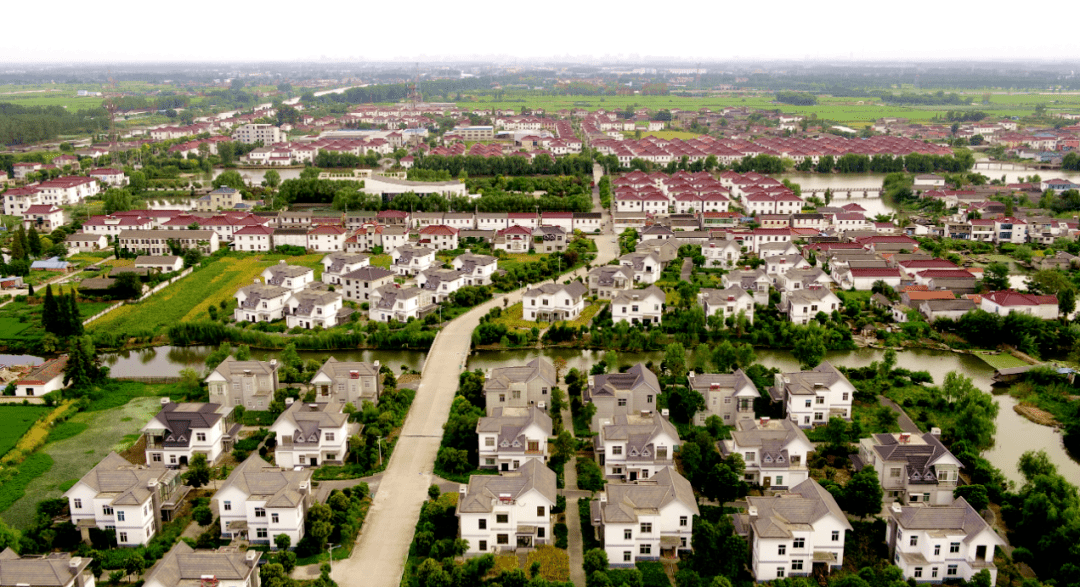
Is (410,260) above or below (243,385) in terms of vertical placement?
above

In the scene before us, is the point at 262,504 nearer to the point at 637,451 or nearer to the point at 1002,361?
the point at 637,451

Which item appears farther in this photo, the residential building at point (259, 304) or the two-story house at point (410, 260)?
the two-story house at point (410, 260)

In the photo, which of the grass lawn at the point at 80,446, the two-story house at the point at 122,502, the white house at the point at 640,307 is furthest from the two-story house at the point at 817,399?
the grass lawn at the point at 80,446

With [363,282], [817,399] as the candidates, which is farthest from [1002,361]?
[363,282]

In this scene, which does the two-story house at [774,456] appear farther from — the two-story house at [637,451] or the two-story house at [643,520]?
the two-story house at [643,520]

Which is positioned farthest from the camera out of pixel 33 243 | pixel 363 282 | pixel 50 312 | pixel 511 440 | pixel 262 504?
pixel 33 243

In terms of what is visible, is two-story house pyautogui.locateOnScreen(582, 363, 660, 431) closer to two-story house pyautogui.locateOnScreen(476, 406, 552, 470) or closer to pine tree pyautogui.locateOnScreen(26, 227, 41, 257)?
two-story house pyautogui.locateOnScreen(476, 406, 552, 470)
